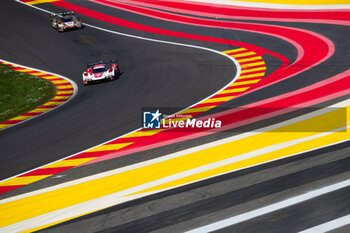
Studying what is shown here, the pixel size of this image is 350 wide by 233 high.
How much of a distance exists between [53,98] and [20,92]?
268 centimetres

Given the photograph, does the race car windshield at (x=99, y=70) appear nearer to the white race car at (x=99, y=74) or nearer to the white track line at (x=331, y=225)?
the white race car at (x=99, y=74)

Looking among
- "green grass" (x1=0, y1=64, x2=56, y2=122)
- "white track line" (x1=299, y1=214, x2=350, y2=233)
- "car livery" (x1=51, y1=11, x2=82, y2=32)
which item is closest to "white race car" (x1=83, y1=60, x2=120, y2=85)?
"green grass" (x1=0, y1=64, x2=56, y2=122)

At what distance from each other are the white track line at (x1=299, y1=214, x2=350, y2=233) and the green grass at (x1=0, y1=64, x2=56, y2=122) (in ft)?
48.0

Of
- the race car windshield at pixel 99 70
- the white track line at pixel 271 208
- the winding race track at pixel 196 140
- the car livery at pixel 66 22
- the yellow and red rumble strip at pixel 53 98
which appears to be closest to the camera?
the white track line at pixel 271 208

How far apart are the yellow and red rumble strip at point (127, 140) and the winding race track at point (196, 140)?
49 mm

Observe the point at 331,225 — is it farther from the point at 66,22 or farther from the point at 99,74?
the point at 66,22

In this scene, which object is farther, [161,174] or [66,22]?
[66,22]

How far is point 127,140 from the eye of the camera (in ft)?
48.2

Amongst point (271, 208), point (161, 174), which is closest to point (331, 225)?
point (271, 208)

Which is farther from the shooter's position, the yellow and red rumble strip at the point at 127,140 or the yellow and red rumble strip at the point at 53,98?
the yellow and red rumble strip at the point at 53,98

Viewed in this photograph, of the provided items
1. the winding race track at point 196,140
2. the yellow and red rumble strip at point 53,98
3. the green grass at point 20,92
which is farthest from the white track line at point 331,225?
the green grass at point 20,92

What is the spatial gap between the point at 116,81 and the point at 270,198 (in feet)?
47.8

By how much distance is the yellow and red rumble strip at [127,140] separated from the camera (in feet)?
41.7

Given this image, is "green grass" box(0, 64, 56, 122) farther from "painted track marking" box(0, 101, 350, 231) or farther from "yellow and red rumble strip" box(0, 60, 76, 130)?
"painted track marking" box(0, 101, 350, 231)
